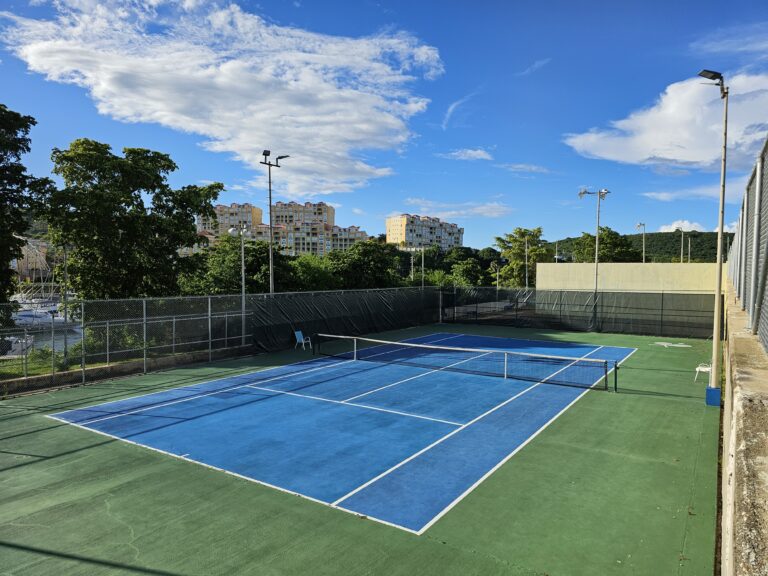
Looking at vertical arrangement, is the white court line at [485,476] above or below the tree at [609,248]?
below

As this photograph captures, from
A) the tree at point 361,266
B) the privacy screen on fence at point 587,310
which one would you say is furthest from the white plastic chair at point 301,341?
the tree at point 361,266

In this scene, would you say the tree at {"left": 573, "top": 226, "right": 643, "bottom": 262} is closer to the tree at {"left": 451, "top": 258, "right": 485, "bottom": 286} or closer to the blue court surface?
the tree at {"left": 451, "top": 258, "right": 485, "bottom": 286}

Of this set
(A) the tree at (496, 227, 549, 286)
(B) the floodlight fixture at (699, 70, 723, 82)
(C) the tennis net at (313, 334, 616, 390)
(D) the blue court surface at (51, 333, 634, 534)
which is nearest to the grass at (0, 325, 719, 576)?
(D) the blue court surface at (51, 333, 634, 534)

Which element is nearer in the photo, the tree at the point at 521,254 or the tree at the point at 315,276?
the tree at the point at 315,276

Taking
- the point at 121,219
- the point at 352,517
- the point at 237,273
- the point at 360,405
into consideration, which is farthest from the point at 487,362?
the point at 237,273

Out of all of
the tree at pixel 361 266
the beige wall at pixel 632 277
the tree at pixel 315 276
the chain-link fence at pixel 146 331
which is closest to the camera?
the chain-link fence at pixel 146 331

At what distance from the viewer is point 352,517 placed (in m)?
7.99

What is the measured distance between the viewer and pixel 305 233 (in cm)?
18950

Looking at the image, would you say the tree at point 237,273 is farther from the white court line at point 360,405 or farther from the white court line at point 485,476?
the white court line at point 485,476

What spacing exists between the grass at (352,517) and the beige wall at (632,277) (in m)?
31.6

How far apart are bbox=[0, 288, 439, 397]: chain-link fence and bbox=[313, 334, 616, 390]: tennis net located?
2.40 meters

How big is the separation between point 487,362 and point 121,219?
18.2 m

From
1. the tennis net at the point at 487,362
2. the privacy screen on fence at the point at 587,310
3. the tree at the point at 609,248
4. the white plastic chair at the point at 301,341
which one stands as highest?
the tree at the point at 609,248

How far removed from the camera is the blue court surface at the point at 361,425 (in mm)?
9203
